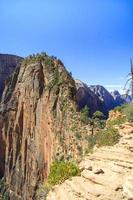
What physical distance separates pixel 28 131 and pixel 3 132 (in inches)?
910

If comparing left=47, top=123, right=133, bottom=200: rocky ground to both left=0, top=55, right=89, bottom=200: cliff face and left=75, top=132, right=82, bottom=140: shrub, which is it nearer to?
left=0, top=55, right=89, bottom=200: cliff face

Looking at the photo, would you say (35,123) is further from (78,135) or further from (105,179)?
(105,179)

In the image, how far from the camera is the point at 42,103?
96.1 m

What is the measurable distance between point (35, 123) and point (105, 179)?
→ 7563 centimetres

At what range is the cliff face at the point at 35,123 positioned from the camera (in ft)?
269

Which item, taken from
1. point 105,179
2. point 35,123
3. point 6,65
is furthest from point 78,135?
point 6,65

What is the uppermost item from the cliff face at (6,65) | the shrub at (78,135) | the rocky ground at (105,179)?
the cliff face at (6,65)

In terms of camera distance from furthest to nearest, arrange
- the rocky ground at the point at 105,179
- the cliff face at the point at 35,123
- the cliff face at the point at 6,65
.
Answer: the cliff face at the point at 6,65 < the cliff face at the point at 35,123 < the rocky ground at the point at 105,179

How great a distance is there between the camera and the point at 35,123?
10050 cm

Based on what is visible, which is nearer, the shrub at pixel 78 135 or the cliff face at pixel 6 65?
the shrub at pixel 78 135

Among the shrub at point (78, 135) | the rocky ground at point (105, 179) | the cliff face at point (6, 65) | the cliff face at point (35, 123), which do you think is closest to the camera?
the rocky ground at point (105, 179)

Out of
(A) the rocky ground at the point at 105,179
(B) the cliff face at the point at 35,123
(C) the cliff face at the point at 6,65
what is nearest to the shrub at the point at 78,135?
(B) the cliff face at the point at 35,123

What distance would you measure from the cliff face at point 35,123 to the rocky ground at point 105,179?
1567 inches

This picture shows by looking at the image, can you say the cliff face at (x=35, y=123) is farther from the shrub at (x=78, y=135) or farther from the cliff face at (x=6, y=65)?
the cliff face at (x=6, y=65)
